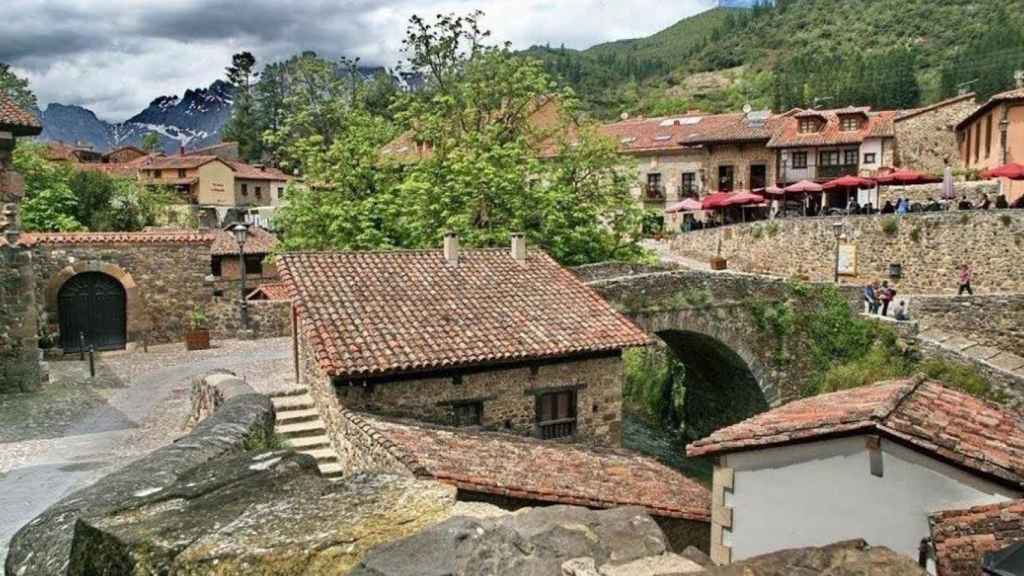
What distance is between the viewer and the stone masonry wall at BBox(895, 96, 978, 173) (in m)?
44.1

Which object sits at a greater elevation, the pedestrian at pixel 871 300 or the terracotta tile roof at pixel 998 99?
the terracotta tile roof at pixel 998 99

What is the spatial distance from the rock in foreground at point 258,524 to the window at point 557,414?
34.5ft

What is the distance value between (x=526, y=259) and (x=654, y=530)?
46.1 ft

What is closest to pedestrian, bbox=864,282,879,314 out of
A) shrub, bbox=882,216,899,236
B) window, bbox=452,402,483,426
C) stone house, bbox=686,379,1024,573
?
shrub, bbox=882,216,899,236

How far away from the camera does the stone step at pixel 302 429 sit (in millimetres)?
12523

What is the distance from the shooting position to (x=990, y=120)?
119 feet

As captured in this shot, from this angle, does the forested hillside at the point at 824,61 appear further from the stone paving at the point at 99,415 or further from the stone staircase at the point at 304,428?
the stone staircase at the point at 304,428

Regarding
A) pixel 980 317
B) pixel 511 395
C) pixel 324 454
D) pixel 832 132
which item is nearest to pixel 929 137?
pixel 832 132

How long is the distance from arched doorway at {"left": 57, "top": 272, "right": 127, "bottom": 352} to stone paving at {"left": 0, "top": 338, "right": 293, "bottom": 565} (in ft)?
5.07

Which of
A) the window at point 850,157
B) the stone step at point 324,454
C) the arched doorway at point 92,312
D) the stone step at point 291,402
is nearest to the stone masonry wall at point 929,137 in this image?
the window at point 850,157

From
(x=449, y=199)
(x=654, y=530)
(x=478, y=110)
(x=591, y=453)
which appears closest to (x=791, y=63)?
(x=478, y=110)

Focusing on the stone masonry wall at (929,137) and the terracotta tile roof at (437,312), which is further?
the stone masonry wall at (929,137)

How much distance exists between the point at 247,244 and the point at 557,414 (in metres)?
26.2

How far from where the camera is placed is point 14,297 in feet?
53.1
